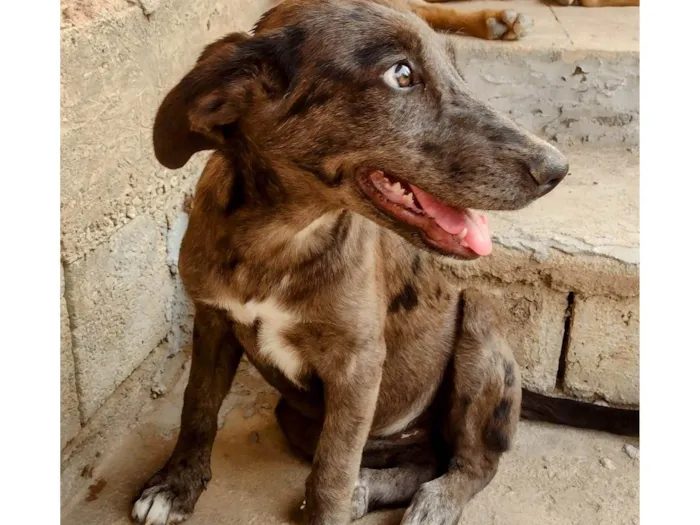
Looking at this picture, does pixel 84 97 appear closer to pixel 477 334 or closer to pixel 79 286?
pixel 79 286

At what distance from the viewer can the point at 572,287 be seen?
2.85 m

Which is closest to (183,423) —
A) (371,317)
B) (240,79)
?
(371,317)

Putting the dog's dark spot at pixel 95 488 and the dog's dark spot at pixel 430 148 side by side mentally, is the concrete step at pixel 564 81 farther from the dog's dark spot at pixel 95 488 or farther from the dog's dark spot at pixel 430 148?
the dog's dark spot at pixel 95 488

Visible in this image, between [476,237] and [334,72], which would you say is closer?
[334,72]

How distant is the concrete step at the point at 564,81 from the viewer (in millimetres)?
3400

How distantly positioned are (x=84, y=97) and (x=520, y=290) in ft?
5.72

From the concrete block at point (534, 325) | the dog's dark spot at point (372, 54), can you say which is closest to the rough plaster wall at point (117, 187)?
the dog's dark spot at point (372, 54)

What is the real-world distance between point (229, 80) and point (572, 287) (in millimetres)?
1664

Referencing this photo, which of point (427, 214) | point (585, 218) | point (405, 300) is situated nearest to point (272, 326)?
point (405, 300)

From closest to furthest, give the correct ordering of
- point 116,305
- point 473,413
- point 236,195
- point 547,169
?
point 547,169 → point 236,195 → point 473,413 → point 116,305

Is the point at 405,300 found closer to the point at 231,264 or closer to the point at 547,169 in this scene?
the point at 231,264

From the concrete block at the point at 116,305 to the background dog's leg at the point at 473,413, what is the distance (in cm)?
113

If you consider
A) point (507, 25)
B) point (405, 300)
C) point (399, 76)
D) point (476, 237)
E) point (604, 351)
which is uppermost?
point (399, 76)

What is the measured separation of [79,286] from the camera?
2.35 m
